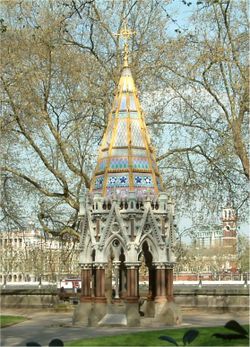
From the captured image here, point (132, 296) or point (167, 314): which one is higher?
point (132, 296)

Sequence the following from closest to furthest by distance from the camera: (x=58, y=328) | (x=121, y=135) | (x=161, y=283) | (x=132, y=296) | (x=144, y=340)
→ (x=144, y=340) < (x=132, y=296) < (x=58, y=328) < (x=161, y=283) < (x=121, y=135)

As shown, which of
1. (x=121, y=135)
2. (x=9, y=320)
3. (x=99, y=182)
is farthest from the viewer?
(x=9, y=320)

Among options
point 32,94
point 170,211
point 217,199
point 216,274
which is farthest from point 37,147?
point 216,274

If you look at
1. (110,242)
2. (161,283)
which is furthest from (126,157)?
(161,283)

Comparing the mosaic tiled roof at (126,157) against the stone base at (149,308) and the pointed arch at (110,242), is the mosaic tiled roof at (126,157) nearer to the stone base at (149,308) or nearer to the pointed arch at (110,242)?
the pointed arch at (110,242)

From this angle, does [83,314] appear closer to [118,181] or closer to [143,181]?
[118,181]

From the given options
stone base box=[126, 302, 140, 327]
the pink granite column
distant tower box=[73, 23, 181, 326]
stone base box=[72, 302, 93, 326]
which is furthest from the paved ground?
the pink granite column

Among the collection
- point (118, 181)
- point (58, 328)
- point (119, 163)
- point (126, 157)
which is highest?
point (126, 157)

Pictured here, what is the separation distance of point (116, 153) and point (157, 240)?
8.95ft

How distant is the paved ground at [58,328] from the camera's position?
640 inches

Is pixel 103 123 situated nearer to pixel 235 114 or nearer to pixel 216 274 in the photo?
pixel 235 114

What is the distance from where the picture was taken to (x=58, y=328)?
18938 mm

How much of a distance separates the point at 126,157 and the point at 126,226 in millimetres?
2019

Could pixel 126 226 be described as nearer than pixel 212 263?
Yes
